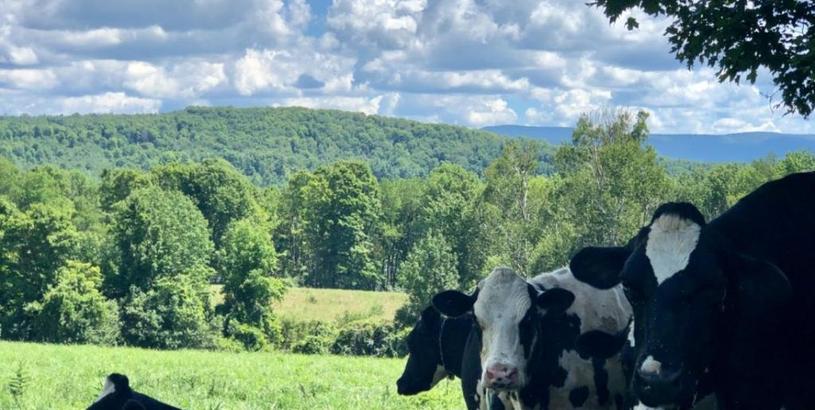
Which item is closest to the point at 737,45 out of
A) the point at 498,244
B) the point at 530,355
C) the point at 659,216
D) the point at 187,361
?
the point at 530,355

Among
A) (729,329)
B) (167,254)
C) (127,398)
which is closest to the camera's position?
(729,329)

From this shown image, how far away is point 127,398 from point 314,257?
103m

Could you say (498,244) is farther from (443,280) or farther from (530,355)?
(530,355)

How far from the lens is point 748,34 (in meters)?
12.3

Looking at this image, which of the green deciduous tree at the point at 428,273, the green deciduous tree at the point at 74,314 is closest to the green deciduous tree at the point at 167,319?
the green deciduous tree at the point at 74,314

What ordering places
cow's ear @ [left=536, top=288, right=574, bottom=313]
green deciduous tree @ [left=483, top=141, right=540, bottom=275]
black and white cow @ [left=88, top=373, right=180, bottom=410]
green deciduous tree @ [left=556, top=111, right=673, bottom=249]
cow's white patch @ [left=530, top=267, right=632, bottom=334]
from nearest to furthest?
1. black and white cow @ [left=88, top=373, right=180, bottom=410]
2. cow's ear @ [left=536, top=288, right=574, bottom=313]
3. cow's white patch @ [left=530, top=267, right=632, bottom=334]
4. green deciduous tree @ [left=556, top=111, right=673, bottom=249]
5. green deciduous tree @ [left=483, top=141, right=540, bottom=275]

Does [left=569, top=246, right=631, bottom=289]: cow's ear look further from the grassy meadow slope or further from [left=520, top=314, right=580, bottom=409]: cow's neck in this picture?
the grassy meadow slope

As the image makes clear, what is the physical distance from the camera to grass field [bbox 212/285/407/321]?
8938 cm

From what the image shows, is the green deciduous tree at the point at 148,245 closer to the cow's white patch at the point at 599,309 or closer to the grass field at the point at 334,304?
the grass field at the point at 334,304

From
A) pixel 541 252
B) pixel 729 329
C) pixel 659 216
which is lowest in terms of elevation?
pixel 541 252

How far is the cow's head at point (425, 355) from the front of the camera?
12992 mm

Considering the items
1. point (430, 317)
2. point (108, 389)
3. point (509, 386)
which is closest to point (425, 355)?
point (430, 317)

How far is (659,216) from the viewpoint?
6.55m

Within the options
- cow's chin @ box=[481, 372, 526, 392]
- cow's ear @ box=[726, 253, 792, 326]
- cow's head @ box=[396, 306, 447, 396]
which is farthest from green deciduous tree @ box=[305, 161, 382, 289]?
cow's ear @ box=[726, 253, 792, 326]
